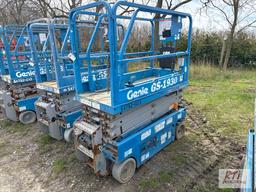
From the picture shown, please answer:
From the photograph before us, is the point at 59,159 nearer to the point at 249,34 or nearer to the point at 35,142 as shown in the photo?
the point at 35,142

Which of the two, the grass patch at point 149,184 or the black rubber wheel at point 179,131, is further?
the black rubber wheel at point 179,131

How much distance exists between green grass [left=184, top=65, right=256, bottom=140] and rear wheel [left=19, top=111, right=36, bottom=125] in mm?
4410

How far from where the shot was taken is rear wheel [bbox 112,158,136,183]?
8.97ft

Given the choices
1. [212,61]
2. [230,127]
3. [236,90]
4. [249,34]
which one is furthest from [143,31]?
[230,127]

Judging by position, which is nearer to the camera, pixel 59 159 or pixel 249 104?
pixel 59 159

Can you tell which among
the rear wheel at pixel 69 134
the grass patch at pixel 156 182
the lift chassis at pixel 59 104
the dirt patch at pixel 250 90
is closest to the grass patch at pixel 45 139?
the lift chassis at pixel 59 104

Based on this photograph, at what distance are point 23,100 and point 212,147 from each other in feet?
14.5

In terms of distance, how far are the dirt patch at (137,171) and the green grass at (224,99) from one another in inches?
19.3

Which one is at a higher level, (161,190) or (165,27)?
(165,27)

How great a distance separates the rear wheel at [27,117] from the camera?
16.6 feet

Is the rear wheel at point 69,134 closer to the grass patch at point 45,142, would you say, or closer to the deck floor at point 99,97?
the grass patch at point 45,142

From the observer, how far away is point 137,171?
10.2 ft

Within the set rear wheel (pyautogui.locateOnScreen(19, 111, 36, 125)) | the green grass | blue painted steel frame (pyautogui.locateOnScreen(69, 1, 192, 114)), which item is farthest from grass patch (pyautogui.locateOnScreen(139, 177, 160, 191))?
rear wheel (pyautogui.locateOnScreen(19, 111, 36, 125))

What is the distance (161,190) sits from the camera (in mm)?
2740
